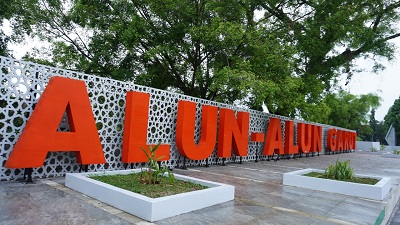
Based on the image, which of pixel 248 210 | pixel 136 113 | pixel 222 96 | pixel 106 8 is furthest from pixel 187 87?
pixel 248 210

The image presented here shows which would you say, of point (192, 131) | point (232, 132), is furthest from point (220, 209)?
point (232, 132)

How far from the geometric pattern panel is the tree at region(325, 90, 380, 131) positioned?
26956 mm

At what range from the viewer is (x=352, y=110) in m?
32.7

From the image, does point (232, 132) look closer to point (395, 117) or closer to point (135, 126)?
point (135, 126)

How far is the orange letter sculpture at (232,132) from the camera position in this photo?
8812 mm

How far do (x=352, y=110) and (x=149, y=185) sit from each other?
3395 centimetres

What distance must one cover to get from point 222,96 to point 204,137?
554 centimetres

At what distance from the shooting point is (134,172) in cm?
546

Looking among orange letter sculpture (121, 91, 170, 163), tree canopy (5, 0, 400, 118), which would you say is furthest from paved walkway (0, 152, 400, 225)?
tree canopy (5, 0, 400, 118)

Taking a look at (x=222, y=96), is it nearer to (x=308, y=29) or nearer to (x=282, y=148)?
(x=282, y=148)

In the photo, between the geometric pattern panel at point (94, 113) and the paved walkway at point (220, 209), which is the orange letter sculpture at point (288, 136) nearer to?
the geometric pattern panel at point (94, 113)

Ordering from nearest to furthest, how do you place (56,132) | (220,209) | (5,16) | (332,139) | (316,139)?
1. (220,209)
2. (56,132)
3. (5,16)
4. (316,139)
5. (332,139)

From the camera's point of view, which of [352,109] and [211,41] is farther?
[352,109]

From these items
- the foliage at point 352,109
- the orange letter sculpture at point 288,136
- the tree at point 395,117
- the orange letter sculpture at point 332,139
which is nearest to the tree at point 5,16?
the orange letter sculpture at point 288,136
